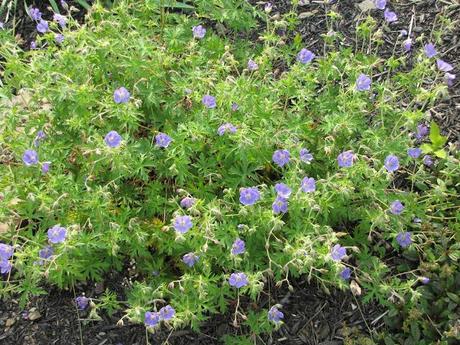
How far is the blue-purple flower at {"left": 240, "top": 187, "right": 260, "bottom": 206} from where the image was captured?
2.79 metres

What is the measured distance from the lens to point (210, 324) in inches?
138

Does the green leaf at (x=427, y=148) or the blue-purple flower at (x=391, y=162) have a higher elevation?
the blue-purple flower at (x=391, y=162)

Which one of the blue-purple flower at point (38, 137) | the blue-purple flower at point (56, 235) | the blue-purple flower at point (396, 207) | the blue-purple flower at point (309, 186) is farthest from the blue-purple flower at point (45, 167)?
the blue-purple flower at point (396, 207)

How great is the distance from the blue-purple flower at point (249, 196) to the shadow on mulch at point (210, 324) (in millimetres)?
831

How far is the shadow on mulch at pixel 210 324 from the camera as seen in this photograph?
347cm

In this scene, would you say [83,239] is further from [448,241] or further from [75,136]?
[448,241]

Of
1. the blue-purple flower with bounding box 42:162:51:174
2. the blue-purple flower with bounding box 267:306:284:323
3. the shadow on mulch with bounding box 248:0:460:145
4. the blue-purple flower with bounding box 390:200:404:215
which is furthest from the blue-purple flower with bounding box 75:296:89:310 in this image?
the shadow on mulch with bounding box 248:0:460:145

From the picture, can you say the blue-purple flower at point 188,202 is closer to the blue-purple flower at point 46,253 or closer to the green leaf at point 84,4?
the blue-purple flower at point 46,253

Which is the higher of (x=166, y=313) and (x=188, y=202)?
(x=188, y=202)

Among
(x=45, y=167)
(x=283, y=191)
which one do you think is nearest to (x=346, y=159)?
(x=283, y=191)

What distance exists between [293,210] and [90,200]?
0.90 meters

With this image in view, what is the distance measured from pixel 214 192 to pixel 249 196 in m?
0.51

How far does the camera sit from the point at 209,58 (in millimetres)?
3689

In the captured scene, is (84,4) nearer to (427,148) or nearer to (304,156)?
(304,156)
